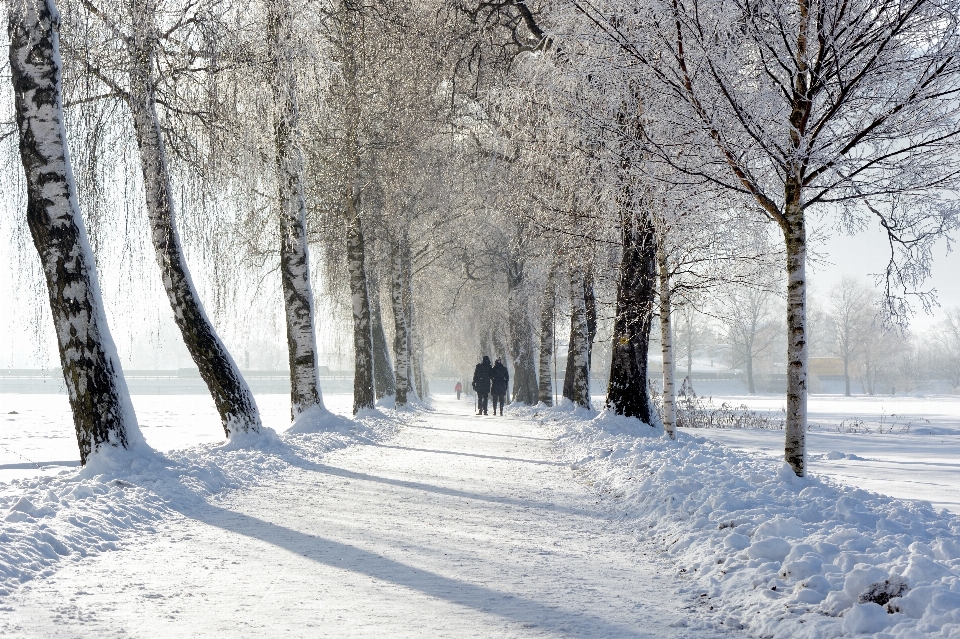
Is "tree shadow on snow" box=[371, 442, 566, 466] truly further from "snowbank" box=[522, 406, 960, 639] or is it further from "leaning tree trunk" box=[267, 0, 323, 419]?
"snowbank" box=[522, 406, 960, 639]

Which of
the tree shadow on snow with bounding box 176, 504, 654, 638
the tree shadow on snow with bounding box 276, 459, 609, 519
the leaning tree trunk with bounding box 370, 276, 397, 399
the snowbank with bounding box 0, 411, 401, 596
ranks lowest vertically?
the tree shadow on snow with bounding box 276, 459, 609, 519

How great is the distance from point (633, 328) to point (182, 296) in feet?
27.1

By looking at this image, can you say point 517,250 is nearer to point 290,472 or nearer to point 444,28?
point 444,28

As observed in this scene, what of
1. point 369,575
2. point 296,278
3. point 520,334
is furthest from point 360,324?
point 369,575

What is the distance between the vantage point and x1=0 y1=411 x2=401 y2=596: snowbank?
5.33 m

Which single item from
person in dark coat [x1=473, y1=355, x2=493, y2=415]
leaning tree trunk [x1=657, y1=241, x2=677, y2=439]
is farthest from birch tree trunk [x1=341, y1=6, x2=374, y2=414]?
leaning tree trunk [x1=657, y1=241, x2=677, y2=439]

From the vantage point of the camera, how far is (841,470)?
41.7 feet

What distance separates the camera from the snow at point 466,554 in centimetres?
399

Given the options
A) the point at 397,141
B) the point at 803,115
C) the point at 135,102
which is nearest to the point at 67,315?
the point at 135,102

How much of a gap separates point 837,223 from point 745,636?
19.1 ft

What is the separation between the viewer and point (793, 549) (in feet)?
15.4

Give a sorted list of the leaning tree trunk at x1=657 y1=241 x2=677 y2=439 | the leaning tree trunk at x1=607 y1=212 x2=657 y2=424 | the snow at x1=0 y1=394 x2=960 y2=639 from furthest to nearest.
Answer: the leaning tree trunk at x1=607 y1=212 x2=657 y2=424 < the leaning tree trunk at x1=657 y1=241 x2=677 y2=439 < the snow at x1=0 y1=394 x2=960 y2=639

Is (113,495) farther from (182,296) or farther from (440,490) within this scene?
(182,296)

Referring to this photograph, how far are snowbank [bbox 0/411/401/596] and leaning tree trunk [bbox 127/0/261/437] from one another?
520mm
